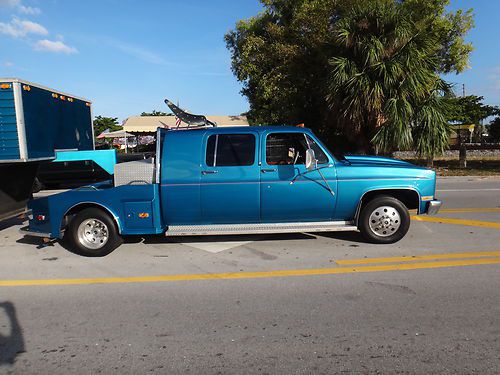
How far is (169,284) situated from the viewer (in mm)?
4691

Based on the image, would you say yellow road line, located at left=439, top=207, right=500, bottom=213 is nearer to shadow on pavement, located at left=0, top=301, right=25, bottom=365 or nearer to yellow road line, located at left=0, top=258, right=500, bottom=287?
yellow road line, located at left=0, top=258, right=500, bottom=287

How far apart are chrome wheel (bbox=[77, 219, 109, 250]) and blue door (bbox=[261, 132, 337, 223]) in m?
2.31

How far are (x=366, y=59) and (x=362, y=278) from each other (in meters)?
10.7

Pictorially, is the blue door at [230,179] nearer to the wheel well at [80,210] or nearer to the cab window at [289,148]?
the cab window at [289,148]

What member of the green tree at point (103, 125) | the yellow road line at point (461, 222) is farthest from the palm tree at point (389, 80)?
the green tree at point (103, 125)

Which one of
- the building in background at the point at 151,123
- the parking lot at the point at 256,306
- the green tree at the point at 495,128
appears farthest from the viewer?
the building in background at the point at 151,123

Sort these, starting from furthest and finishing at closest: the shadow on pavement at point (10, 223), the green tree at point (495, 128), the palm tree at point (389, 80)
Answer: the green tree at point (495, 128) → the palm tree at point (389, 80) → the shadow on pavement at point (10, 223)

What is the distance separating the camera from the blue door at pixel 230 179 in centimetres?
579

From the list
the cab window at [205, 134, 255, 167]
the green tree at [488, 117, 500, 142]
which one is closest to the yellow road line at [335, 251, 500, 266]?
the cab window at [205, 134, 255, 167]

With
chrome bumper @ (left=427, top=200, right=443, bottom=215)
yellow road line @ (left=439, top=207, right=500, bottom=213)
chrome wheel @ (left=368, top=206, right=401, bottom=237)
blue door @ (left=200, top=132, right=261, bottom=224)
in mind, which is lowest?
yellow road line @ (left=439, top=207, right=500, bottom=213)

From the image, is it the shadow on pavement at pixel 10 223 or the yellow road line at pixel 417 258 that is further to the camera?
the shadow on pavement at pixel 10 223

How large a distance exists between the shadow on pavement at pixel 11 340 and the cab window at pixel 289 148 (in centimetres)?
368

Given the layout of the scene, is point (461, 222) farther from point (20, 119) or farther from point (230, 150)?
point (20, 119)

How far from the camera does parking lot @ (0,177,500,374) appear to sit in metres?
3.10
